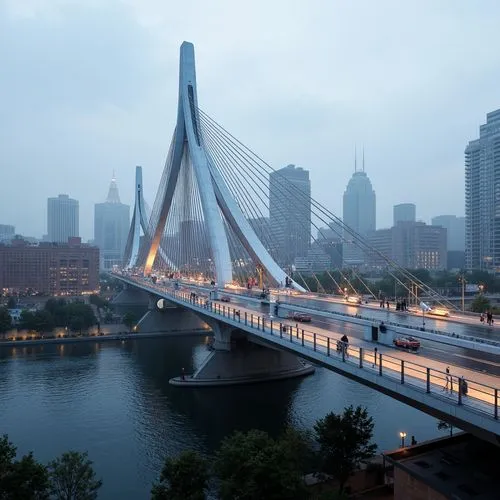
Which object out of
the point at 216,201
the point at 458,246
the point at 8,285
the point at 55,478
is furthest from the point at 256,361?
the point at 458,246

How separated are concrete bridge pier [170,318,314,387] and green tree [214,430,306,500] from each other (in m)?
11.5

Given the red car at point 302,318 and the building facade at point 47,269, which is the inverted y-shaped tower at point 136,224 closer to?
the building facade at point 47,269

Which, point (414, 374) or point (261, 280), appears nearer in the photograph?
point (414, 374)

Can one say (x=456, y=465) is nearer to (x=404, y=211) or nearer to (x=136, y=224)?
(x=136, y=224)

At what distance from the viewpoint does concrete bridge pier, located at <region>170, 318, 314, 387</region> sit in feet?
70.9

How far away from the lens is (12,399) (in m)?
19.6

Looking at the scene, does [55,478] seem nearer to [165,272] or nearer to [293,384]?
[293,384]

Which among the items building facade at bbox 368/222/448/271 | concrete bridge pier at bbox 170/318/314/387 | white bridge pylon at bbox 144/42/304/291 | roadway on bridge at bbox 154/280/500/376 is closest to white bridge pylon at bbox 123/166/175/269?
building facade at bbox 368/222/448/271

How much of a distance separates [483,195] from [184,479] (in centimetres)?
7085

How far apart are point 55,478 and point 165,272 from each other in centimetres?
4521

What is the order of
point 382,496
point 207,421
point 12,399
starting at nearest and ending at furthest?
point 382,496 < point 207,421 < point 12,399

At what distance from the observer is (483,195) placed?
231ft

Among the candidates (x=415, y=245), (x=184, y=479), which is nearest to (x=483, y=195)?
(x=415, y=245)

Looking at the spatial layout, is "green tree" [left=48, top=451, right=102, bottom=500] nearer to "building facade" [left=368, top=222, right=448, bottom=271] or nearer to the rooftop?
the rooftop
